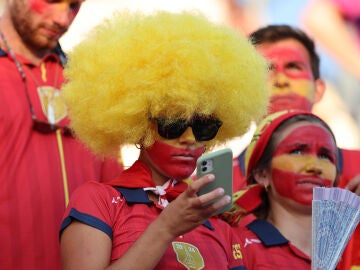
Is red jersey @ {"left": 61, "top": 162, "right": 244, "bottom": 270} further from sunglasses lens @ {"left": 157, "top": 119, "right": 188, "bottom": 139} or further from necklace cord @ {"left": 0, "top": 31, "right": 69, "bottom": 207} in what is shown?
necklace cord @ {"left": 0, "top": 31, "right": 69, "bottom": 207}

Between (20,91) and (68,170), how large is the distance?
0.42m

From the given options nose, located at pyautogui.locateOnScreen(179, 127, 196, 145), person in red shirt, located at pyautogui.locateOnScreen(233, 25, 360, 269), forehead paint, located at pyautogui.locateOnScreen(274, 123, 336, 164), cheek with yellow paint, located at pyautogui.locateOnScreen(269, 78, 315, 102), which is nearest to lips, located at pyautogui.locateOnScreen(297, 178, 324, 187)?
forehead paint, located at pyautogui.locateOnScreen(274, 123, 336, 164)

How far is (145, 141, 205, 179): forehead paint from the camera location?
3.00m

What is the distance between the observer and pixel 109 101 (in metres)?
3.01

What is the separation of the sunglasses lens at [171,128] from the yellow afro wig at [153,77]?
27 millimetres

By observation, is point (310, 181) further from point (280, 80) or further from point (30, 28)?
point (30, 28)

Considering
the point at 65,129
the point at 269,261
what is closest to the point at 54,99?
the point at 65,129

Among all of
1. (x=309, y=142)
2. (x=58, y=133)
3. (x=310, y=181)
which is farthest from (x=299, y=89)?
(x=58, y=133)

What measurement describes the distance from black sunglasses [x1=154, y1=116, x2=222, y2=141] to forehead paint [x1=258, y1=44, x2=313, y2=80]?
5.91 feet

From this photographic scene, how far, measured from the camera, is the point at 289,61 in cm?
485

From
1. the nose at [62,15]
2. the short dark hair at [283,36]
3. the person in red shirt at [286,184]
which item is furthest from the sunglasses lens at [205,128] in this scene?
the short dark hair at [283,36]

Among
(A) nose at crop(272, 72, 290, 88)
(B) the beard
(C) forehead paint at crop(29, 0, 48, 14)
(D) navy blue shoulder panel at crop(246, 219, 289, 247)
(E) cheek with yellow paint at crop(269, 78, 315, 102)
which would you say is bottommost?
(D) navy blue shoulder panel at crop(246, 219, 289, 247)

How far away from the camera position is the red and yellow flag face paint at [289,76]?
4.69 meters

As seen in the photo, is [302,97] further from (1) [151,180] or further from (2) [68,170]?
(1) [151,180]
